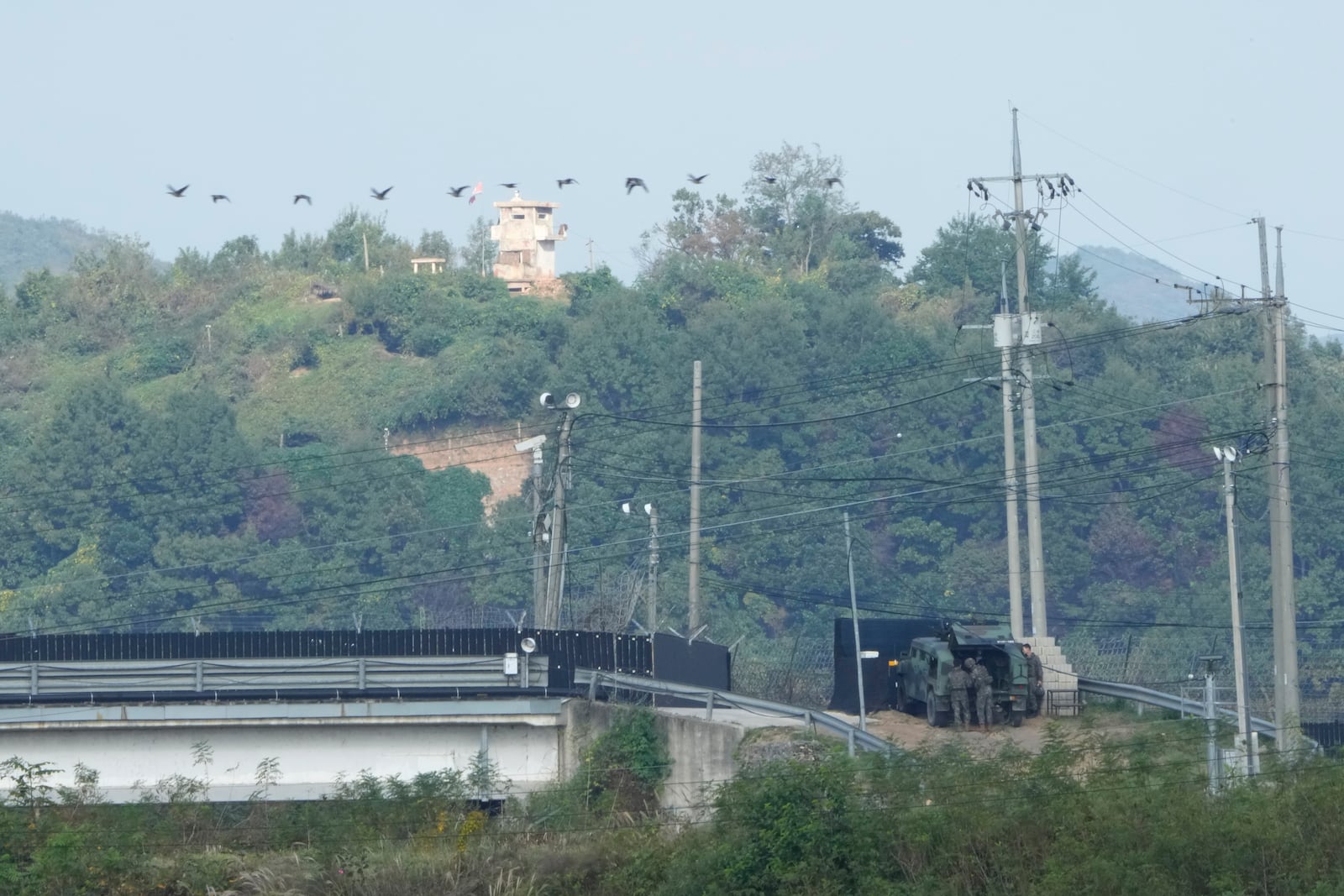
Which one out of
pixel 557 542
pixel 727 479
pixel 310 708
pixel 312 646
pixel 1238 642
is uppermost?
pixel 727 479

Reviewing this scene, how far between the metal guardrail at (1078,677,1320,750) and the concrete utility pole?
115 inches

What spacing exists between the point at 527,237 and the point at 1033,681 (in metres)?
89.6

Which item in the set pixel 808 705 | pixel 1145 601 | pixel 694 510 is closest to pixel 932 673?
pixel 808 705

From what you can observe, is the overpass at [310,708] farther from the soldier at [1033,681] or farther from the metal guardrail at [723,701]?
the soldier at [1033,681]

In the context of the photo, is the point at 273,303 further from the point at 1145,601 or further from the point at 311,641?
the point at 311,641

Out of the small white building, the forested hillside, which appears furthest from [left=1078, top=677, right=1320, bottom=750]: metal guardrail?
the small white building

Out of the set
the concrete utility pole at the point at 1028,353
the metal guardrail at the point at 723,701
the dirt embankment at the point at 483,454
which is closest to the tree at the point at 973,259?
the dirt embankment at the point at 483,454

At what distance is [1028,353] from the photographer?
48781 millimetres

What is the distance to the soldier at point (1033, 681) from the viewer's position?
36.6 m

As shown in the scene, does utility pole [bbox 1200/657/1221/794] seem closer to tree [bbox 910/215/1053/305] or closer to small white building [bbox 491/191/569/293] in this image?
tree [bbox 910/215/1053/305]

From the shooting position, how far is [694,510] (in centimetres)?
5334

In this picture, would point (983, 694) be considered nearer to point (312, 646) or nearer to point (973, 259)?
point (312, 646)

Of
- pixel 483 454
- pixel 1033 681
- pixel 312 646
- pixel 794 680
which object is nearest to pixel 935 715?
pixel 1033 681

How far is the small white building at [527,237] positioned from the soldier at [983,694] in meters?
88.0
